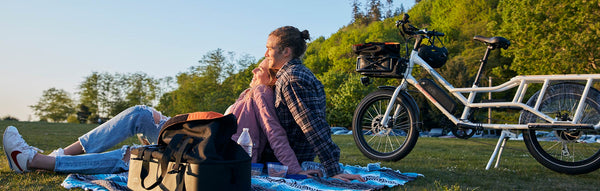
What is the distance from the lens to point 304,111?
3375mm

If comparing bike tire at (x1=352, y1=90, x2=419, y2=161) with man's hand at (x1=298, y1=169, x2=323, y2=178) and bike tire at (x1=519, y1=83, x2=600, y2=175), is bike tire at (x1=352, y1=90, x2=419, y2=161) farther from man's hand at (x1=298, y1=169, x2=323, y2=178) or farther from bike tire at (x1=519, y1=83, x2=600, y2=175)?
man's hand at (x1=298, y1=169, x2=323, y2=178)

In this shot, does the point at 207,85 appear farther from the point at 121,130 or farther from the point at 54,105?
the point at 121,130

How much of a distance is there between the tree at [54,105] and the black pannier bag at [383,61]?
132 ft

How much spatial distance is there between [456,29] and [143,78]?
28826 mm

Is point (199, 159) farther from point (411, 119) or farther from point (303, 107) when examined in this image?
point (411, 119)

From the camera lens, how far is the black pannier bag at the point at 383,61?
5285 millimetres

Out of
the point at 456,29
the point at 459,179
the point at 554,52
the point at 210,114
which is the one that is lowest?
the point at 459,179

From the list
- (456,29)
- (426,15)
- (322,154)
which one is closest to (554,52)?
(456,29)

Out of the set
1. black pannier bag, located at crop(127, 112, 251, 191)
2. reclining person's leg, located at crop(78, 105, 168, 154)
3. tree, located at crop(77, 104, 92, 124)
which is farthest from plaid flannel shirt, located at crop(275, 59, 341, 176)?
tree, located at crop(77, 104, 92, 124)

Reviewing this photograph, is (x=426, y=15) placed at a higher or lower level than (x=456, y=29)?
higher

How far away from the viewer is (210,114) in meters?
2.57

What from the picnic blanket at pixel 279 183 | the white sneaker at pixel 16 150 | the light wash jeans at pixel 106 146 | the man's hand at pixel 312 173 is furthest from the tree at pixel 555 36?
the white sneaker at pixel 16 150

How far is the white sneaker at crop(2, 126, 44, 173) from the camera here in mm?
3322

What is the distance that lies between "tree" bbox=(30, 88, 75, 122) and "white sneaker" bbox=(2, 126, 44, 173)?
4051 centimetres
